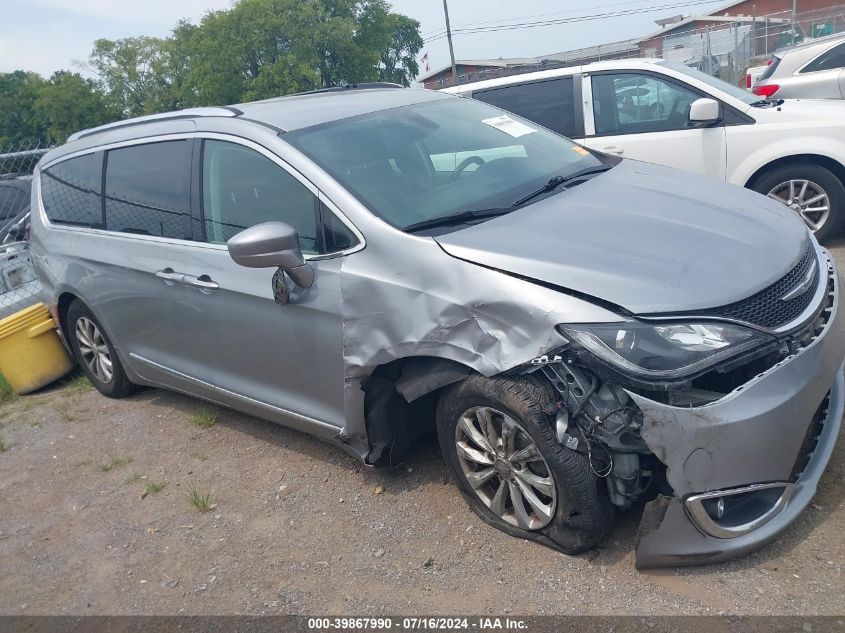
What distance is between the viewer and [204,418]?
16.1 feet

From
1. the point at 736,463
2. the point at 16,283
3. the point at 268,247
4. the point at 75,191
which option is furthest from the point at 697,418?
the point at 16,283

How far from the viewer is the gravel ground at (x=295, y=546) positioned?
9.37 ft

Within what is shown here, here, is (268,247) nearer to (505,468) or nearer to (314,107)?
(314,107)

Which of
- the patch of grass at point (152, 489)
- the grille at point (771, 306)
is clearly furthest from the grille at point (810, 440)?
the patch of grass at point (152, 489)

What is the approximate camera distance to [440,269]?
311 cm

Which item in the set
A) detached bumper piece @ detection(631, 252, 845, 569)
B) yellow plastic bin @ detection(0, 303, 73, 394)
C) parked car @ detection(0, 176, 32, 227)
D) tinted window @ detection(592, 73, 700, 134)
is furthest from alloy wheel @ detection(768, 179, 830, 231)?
parked car @ detection(0, 176, 32, 227)

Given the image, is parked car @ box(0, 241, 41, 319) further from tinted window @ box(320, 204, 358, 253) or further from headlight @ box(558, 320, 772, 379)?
headlight @ box(558, 320, 772, 379)

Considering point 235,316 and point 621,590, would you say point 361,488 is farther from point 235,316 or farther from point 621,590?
point 621,590

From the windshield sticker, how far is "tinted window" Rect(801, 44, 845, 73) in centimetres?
903

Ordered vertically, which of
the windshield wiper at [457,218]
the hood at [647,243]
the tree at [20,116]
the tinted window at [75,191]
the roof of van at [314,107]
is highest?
the roof of van at [314,107]

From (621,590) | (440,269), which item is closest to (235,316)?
(440,269)

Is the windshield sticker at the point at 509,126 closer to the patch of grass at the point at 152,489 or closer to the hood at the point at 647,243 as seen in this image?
the hood at the point at 647,243

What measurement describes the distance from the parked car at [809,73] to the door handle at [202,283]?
9523 mm

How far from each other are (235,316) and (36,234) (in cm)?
255
